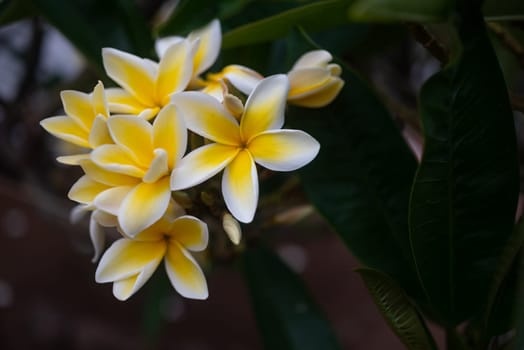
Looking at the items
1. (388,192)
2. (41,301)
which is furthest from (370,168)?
(41,301)

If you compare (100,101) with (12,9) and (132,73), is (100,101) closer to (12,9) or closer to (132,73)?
(132,73)

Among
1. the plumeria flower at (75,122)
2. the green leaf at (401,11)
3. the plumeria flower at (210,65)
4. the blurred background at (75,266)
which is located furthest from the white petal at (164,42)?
the blurred background at (75,266)

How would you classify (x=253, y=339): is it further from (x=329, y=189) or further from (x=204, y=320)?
(x=329, y=189)

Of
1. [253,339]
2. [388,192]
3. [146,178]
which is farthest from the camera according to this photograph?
[253,339]

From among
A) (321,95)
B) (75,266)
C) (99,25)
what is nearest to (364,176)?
(321,95)

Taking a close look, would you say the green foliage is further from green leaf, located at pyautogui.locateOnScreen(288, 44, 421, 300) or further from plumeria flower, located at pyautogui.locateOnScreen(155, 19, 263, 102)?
green leaf, located at pyautogui.locateOnScreen(288, 44, 421, 300)

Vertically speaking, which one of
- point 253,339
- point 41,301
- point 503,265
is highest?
point 503,265

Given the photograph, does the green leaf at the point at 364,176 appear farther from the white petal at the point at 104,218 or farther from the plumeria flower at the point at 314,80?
the white petal at the point at 104,218
